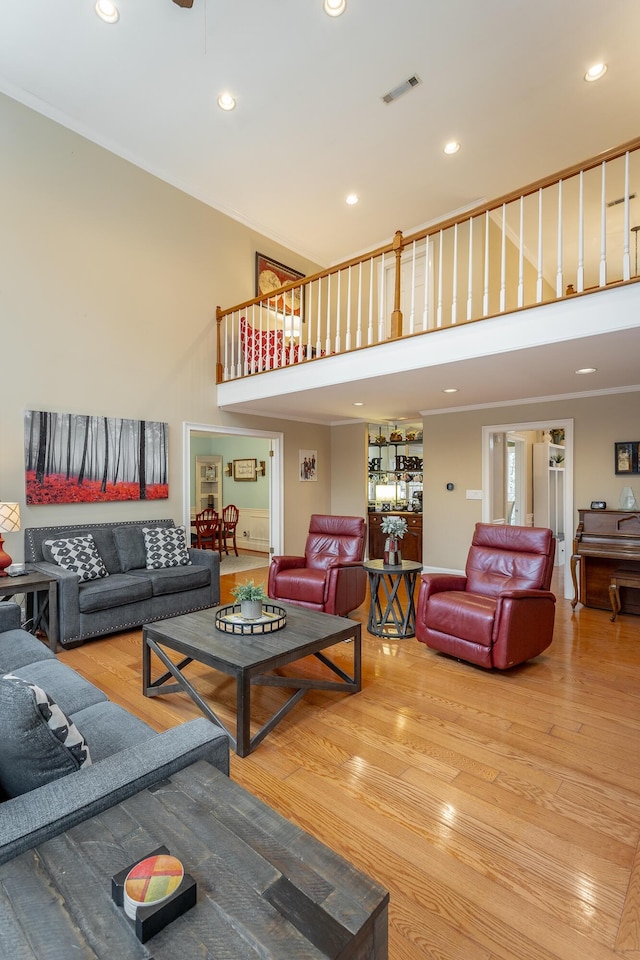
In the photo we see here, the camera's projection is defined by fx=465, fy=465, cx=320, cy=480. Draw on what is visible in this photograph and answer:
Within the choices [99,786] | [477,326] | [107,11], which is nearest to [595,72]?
[477,326]

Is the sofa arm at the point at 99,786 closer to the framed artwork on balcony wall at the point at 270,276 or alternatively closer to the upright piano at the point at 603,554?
the upright piano at the point at 603,554

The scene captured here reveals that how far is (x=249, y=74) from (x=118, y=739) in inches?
213

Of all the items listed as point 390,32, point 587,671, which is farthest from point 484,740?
point 390,32

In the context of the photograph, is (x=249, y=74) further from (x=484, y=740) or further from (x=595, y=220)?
(x=484, y=740)

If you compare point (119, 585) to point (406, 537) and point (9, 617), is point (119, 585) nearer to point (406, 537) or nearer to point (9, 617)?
point (9, 617)

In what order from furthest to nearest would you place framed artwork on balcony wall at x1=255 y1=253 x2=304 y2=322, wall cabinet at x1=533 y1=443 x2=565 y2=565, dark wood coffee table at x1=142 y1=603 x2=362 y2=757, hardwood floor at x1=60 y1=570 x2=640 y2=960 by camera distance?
1. wall cabinet at x1=533 y1=443 x2=565 y2=565
2. framed artwork on balcony wall at x1=255 y1=253 x2=304 y2=322
3. dark wood coffee table at x1=142 y1=603 x2=362 y2=757
4. hardwood floor at x1=60 y1=570 x2=640 y2=960

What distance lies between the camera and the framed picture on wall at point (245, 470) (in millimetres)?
9273

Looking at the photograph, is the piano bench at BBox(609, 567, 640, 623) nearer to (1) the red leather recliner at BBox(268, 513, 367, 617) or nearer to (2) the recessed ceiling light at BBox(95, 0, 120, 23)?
(1) the red leather recliner at BBox(268, 513, 367, 617)

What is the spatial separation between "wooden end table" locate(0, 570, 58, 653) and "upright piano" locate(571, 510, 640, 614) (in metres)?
4.99

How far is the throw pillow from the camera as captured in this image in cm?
118

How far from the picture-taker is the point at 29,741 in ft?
3.92

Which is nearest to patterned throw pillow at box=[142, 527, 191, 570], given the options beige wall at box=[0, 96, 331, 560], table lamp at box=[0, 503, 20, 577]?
beige wall at box=[0, 96, 331, 560]

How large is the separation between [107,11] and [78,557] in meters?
4.49

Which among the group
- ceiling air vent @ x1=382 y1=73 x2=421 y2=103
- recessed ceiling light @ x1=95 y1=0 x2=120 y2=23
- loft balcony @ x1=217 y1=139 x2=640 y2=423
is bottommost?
loft balcony @ x1=217 y1=139 x2=640 y2=423
